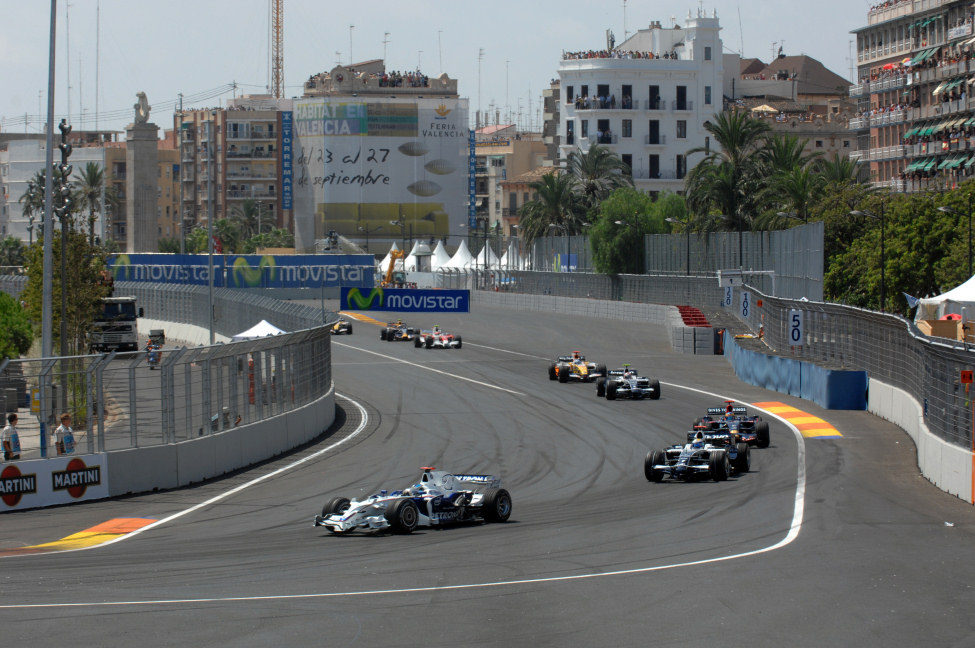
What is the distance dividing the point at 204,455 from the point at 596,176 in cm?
7945

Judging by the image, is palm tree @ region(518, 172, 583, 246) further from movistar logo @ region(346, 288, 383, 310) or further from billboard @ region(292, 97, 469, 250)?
billboard @ region(292, 97, 469, 250)

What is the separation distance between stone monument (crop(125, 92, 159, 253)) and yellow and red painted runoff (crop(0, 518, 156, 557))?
17060cm

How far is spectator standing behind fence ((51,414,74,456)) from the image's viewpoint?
23516 mm

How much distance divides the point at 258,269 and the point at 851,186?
48350 mm

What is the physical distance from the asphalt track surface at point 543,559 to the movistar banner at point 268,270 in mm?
67617

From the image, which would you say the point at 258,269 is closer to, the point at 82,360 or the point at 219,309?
the point at 219,309

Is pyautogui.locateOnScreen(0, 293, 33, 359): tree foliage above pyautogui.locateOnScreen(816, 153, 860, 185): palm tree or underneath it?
underneath

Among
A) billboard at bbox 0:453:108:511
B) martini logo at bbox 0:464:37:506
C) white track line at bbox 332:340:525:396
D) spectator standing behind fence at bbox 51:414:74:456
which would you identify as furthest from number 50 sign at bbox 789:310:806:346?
martini logo at bbox 0:464:37:506

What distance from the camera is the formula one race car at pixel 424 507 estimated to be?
19516 mm

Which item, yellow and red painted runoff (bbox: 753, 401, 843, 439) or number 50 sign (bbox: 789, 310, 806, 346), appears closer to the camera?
yellow and red painted runoff (bbox: 753, 401, 843, 439)

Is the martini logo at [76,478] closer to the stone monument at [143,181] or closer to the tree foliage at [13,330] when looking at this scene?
the tree foliage at [13,330]

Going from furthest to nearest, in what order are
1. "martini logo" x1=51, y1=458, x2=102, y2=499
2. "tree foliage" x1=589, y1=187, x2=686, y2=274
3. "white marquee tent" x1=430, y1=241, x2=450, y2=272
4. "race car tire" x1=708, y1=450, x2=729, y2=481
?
1. "white marquee tent" x1=430, y1=241, x2=450, y2=272
2. "tree foliage" x1=589, y1=187, x2=686, y2=274
3. "race car tire" x1=708, y1=450, x2=729, y2=481
4. "martini logo" x1=51, y1=458, x2=102, y2=499

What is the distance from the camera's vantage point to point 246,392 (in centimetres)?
2923

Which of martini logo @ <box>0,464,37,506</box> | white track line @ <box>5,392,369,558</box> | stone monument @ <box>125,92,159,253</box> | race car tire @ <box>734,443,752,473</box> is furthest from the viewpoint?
stone monument @ <box>125,92,159,253</box>
